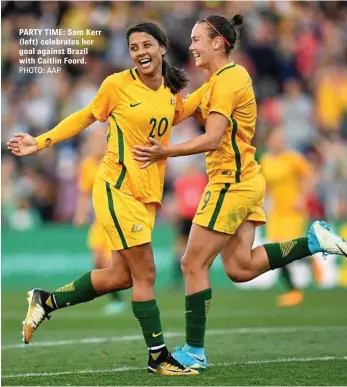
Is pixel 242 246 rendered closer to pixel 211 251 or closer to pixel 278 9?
pixel 211 251

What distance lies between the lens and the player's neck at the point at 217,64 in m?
7.46

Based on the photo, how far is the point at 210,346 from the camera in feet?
29.7

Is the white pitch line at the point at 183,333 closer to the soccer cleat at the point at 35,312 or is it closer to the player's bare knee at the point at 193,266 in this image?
the soccer cleat at the point at 35,312

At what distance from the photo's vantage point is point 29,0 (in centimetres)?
1950

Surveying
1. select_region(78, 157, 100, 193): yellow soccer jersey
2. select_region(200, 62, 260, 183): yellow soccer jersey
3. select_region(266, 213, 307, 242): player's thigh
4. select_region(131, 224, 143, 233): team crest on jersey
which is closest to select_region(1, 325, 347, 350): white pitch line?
select_region(131, 224, 143, 233): team crest on jersey

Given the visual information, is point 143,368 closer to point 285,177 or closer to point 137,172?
point 137,172

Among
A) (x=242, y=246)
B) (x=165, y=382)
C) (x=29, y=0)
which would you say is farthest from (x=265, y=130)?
(x=165, y=382)

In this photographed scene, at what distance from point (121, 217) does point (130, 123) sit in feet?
2.21

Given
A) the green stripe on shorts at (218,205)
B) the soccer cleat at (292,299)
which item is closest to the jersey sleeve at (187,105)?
the green stripe on shorts at (218,205)

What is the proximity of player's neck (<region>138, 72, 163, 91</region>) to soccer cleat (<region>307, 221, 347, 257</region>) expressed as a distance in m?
1.67

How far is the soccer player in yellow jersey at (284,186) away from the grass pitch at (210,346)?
3.51 feet

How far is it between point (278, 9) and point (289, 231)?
651 centimetres

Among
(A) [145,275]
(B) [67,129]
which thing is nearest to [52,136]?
(B) [67,129]

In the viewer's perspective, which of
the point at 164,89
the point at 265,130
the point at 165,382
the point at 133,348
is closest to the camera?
the point at 165,382
